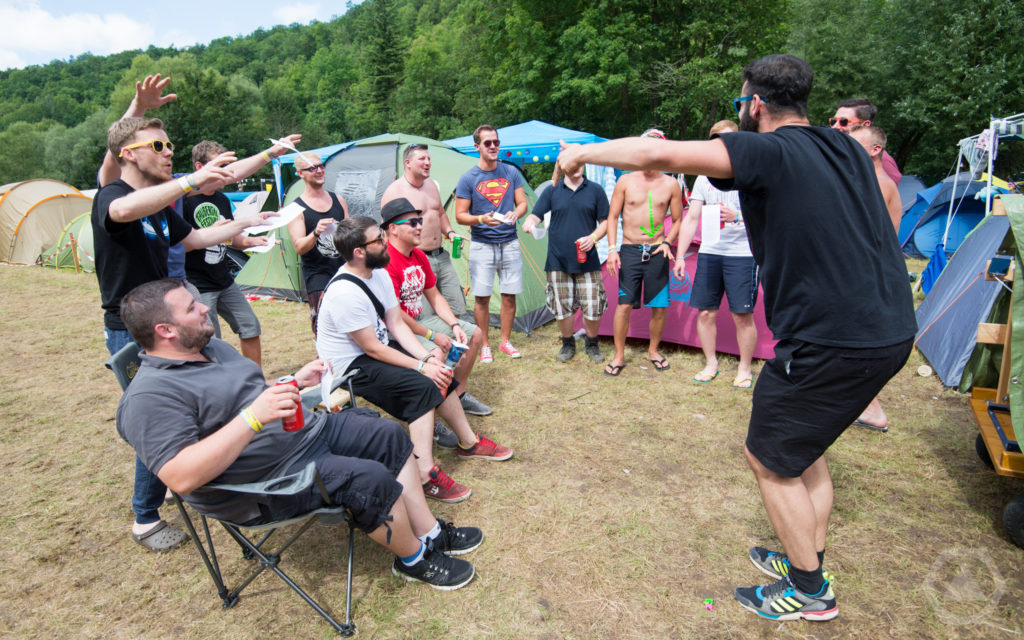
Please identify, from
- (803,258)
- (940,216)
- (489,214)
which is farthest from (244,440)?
→ (940,216)

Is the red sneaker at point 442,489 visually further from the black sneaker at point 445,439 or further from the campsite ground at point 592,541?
the black sneaker at point 445,439

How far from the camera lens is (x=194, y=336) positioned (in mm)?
2059

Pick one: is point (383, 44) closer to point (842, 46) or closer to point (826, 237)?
point (842, 46)

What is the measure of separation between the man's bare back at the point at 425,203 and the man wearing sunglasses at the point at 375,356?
1278mm

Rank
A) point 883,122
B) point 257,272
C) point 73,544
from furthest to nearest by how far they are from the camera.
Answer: point 883,122, point 257,272, point 73,544

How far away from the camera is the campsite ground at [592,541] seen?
2.20 metres

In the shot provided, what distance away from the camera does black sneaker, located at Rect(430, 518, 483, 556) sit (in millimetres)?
2574

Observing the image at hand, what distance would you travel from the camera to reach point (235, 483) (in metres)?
2.00

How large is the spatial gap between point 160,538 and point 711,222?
3.95m

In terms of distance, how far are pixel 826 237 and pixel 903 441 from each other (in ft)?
8.38

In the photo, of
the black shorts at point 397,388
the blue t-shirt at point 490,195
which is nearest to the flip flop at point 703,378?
the blue t-shirt at point 490,195

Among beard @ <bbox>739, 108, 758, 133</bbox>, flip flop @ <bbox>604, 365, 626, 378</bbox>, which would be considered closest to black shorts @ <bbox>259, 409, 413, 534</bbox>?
beard @ <bbox>739, 108, 758, 133</bbox>

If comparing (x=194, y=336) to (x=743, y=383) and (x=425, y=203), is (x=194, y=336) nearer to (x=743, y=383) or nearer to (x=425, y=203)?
(x=425, y=203)

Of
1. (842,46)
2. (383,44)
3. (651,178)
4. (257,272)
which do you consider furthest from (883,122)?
(383,44)
